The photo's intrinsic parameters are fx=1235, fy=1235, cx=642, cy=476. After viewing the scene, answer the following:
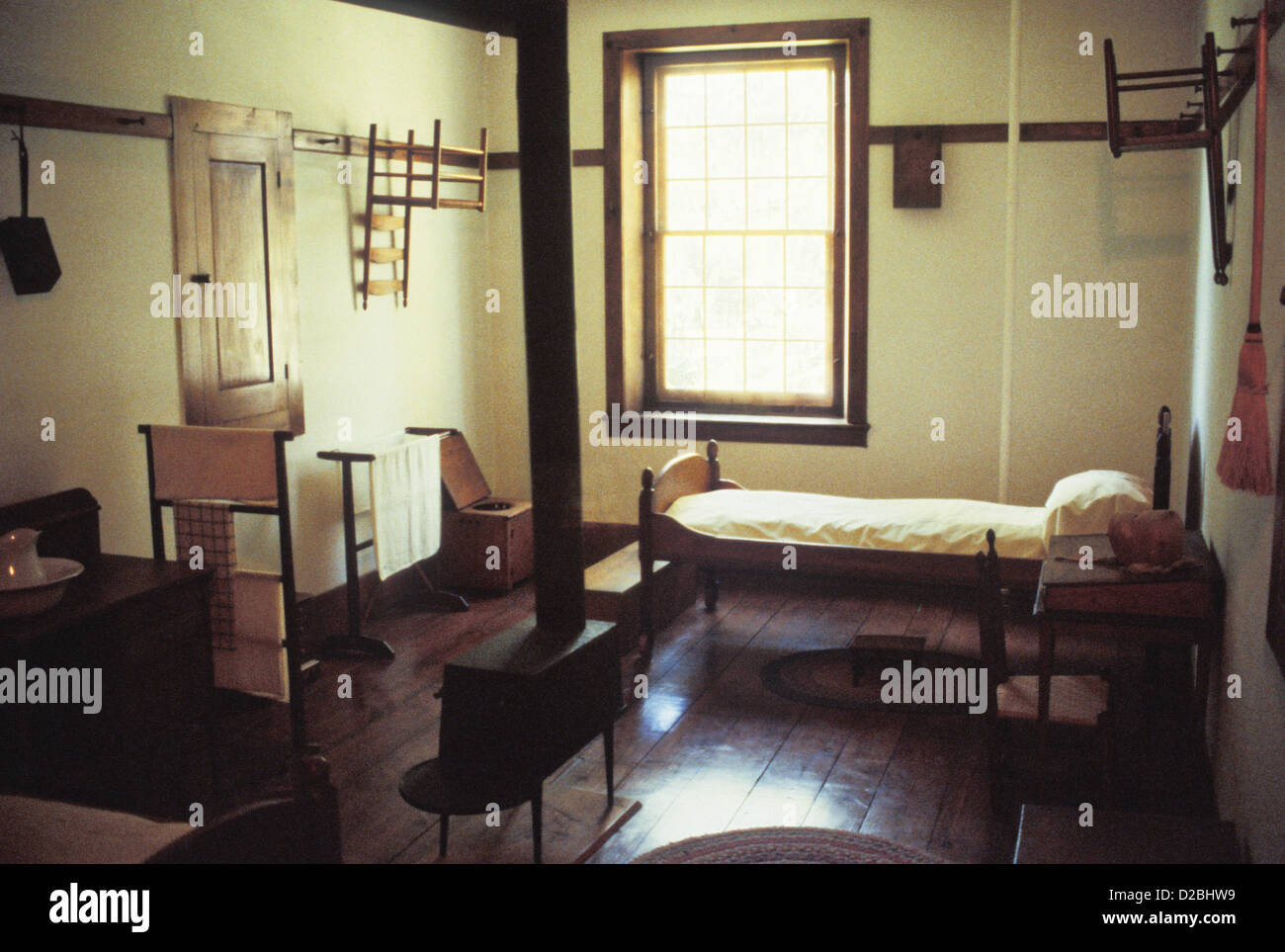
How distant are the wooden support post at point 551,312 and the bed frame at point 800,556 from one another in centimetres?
167

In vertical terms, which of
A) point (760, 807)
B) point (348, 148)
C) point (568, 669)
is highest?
point (348, 148)

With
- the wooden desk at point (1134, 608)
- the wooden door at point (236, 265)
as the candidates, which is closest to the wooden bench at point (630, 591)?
the wooden door at point (236, 265)

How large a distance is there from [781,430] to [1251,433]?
14.3ft

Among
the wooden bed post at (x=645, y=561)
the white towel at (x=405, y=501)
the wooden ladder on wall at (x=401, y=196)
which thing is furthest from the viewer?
the wooden ladder on wall at (x=401, y=196)

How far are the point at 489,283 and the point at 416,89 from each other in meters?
1.31

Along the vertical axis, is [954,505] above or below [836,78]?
below

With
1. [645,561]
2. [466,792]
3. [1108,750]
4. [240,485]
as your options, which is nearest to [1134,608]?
[1108,750]

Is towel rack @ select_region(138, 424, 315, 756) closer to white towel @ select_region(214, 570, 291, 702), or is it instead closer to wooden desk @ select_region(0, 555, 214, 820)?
white towel @ select_region(214, 570, 291, 702)

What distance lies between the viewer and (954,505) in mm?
6031

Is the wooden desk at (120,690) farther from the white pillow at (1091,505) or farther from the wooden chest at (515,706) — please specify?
the white pillow at (1091,505)

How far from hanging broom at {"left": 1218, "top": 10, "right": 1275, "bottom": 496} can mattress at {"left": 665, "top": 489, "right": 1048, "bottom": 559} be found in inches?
94.3

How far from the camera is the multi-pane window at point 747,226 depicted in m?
7.10
